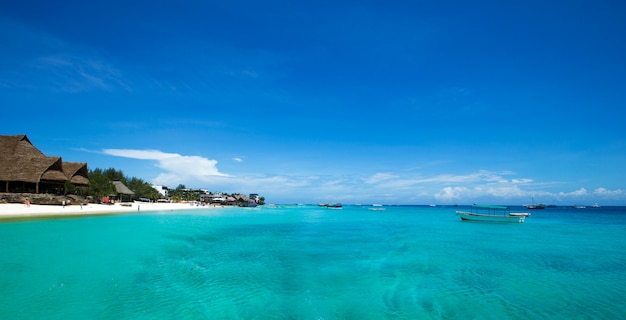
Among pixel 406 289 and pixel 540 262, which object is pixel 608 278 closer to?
pixel 540 262

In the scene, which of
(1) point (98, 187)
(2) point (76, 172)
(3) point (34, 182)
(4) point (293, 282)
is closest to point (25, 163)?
(3) point (34, 182)

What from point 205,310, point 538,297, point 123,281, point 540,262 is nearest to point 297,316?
point 205,310

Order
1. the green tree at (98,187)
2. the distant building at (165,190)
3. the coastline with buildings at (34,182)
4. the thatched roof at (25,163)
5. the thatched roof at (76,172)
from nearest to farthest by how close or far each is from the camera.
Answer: the coastline with buildings at (34,182), the thatched roof at (25,163), the thatched roof at (76,172), the green tree at (98,187), the distant building at (165,190)

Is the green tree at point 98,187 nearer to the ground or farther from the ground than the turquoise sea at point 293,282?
farther from the ground

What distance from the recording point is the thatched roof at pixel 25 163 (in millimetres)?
29953

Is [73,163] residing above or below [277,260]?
above

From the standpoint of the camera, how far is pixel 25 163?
31219 millimetres

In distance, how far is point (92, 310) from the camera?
5.86m

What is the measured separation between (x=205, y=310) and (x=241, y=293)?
1.22 m

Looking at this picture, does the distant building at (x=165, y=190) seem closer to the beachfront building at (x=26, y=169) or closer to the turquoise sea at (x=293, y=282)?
the beachfront building at (x=26, y=169)

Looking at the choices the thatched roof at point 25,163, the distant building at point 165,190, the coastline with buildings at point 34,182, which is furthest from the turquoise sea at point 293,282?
the distant building at point 165,190

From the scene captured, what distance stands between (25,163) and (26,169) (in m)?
0.99

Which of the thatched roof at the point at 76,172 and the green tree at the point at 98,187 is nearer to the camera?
the thatched roof at the point at 76,172

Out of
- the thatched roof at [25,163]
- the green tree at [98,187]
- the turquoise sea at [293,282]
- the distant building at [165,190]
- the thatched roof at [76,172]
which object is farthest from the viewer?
the distant building at [165,190]
